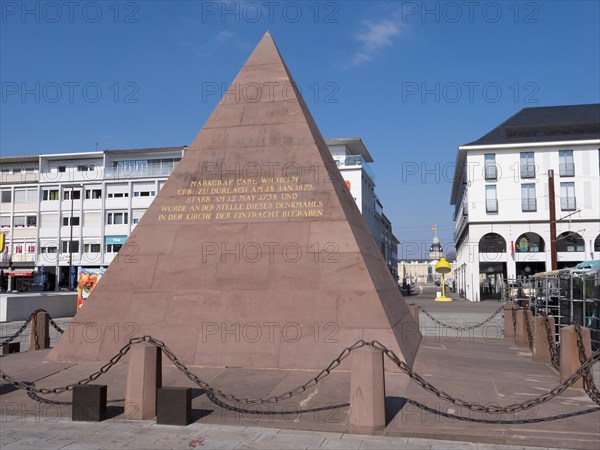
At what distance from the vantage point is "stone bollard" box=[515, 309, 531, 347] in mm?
12922

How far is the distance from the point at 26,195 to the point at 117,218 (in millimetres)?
10065

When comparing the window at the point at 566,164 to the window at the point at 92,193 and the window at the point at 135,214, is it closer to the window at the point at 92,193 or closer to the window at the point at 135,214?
the window at the point at 135,214

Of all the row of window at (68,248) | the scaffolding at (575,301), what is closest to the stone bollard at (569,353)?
the scaffolding at (575,301)

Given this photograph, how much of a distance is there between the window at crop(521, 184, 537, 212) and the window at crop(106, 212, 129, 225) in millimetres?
→ 34898

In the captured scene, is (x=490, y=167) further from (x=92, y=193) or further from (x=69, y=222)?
(x=69, y=222)

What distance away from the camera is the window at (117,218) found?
49969 millimetres

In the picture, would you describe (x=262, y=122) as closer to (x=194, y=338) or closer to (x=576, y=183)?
(x=194, y=338)

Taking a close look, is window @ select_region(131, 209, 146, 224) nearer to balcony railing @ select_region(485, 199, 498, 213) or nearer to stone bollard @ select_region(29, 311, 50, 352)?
balcony railing @ select_region(485, 199, 498, 213)

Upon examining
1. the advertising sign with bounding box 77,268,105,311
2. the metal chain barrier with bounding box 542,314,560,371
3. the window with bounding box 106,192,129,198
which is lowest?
the metal chain barrier with bounding box 542,314,560,371

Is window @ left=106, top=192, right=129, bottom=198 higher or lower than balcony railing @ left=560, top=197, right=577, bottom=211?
higher

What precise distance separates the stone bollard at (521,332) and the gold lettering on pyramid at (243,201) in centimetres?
650

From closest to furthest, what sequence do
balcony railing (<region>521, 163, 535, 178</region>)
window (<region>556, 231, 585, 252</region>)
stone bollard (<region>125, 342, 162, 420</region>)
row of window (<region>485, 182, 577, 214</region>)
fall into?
stone bollard (<region>125, 342, 162, 420</region>), window (<region>556, 231, 585, 252</region>), row of window (<region>485, 182, 577, 214</region>), balcony railing (<region>521, 163, 535, 178</region>)

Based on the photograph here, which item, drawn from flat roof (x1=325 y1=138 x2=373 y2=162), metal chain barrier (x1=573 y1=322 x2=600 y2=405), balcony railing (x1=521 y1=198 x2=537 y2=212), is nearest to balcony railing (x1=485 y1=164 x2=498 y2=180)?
balcony railing (x1=521 y1=198 x2=537 y2=212)

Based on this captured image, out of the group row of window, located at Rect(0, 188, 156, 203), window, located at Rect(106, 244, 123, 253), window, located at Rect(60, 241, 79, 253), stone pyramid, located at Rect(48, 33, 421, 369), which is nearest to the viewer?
stone pyramid, located at Rect(48, 33, 421, 369)
